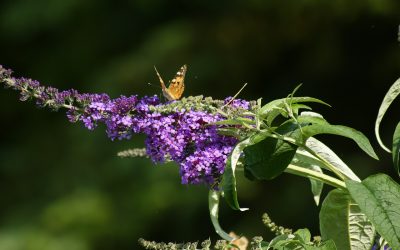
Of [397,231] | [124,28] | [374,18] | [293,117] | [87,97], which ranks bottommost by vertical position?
[397,231]

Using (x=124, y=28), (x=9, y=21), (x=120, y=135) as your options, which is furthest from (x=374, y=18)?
(x=120, y=135)

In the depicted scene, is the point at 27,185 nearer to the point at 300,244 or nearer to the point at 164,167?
the point at 164,167

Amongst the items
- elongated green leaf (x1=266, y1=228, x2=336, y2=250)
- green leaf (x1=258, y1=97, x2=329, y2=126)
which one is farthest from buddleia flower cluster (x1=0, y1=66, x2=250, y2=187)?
elongated green leaf (x1=266, y1=228, x2=336, y2=250)

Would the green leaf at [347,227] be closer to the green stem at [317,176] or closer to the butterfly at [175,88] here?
the green stem at [317,176]

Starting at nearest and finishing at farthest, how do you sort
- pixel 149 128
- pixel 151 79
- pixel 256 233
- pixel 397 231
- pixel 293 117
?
pixel 397 231 → pixel 293 117 → pixel 149 128 → pixel 256 233 → pixel 151 79

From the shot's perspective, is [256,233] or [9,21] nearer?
[256,233]
